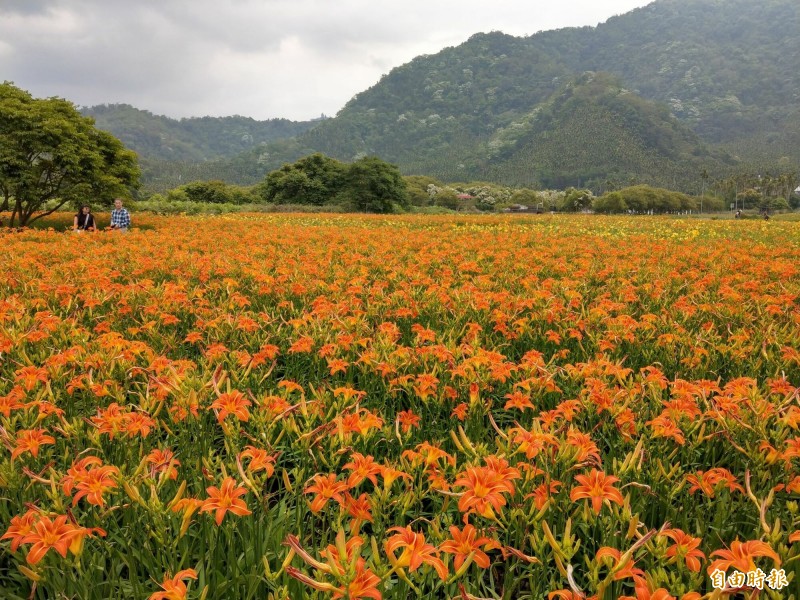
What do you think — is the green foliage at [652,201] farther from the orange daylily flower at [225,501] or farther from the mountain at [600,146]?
the orange daylily flower at [225,501]

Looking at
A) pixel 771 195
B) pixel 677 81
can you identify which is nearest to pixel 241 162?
pixel 771 195

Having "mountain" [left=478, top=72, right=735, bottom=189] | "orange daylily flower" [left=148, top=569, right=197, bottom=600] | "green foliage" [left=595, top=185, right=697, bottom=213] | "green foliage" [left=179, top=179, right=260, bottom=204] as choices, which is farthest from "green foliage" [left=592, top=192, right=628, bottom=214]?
"orange daylily flower" [left=148, top=569, right=197, bottom=600]

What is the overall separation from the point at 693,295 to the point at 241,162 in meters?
140

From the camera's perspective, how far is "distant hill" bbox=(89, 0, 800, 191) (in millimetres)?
122375

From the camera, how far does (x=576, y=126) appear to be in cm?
13975

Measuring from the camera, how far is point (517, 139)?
494 feet

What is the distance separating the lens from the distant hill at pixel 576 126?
12238cm

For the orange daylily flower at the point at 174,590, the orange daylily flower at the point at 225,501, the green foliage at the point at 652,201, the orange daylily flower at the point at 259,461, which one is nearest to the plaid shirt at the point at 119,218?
the orange daylily flower at the point at 259,461

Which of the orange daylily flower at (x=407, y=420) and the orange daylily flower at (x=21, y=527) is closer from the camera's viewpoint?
the orange daylily flower at (x=21, y=527)

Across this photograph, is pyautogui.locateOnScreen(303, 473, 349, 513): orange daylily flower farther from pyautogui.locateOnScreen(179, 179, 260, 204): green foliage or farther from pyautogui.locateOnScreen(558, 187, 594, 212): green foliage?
pyautogui.locateOnScreen(558, 187, 594, 212): green foliage

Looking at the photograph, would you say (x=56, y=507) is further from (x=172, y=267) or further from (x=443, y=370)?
(x=172, y=267)

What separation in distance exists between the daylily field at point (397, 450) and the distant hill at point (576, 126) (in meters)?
113

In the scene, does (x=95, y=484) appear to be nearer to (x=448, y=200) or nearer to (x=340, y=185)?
(x=340, y=185)

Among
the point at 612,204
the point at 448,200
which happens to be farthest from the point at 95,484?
the point at 448,200
